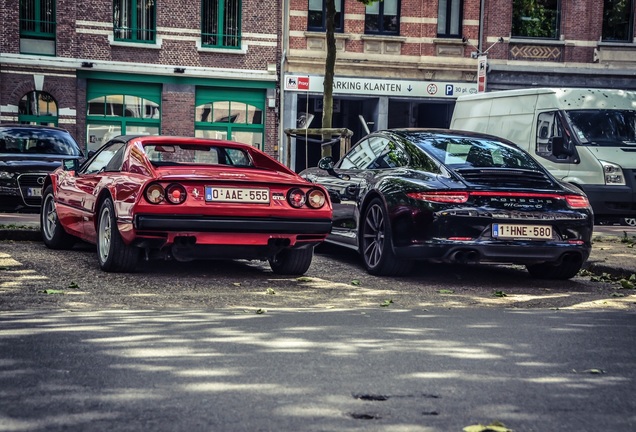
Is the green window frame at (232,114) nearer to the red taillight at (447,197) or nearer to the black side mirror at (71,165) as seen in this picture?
the black side mirror at (71,165)

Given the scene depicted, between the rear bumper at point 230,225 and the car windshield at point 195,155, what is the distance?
854 millimetres

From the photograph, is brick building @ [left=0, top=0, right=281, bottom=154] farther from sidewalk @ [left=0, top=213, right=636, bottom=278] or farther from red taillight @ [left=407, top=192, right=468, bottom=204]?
red taillight @ [left=407, top=192, right=468, bottom=204]

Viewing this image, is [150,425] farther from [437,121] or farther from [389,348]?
[437,121]

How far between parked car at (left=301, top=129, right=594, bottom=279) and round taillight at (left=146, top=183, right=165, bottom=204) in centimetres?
218

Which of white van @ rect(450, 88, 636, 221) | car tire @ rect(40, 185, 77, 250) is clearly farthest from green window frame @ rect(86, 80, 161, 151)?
car tire @ rect(40, 185, 77, 250)

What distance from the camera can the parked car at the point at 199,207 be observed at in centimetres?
880

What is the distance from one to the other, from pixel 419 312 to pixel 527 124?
11672 mm

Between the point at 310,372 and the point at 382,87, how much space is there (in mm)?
26934

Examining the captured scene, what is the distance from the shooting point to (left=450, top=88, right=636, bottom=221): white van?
16.2m

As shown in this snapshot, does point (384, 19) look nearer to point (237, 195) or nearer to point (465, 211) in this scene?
point (465, 211)

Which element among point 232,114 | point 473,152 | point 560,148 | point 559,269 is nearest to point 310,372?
point 473,152

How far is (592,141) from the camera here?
16.6 metres

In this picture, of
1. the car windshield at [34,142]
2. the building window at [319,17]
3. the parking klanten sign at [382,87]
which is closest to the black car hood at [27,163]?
the car windshield at [34,142]

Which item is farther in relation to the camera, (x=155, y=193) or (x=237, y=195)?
(x=237, y=195)
